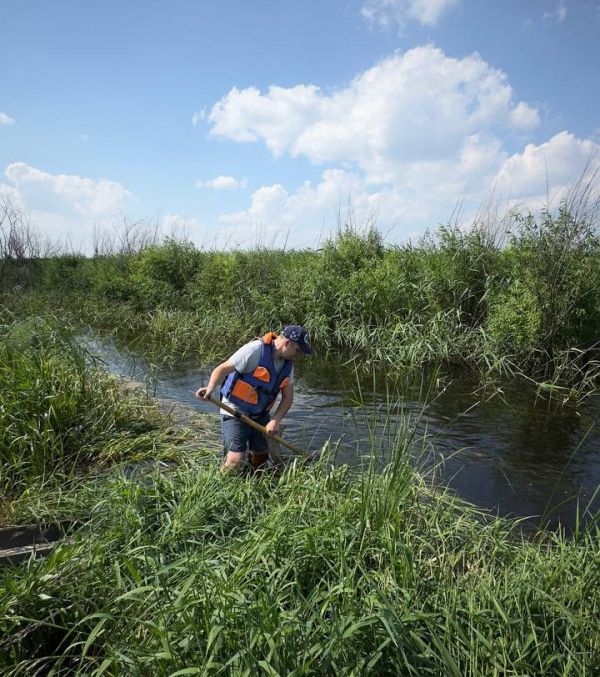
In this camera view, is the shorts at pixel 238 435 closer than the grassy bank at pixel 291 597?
No

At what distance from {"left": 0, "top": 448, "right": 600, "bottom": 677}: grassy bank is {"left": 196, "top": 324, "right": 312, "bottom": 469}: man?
126 centimetres

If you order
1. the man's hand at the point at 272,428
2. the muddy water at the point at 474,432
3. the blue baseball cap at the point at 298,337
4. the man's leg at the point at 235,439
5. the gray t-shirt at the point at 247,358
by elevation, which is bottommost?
the muddy water at the point at 474,432

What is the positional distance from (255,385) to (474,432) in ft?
11.9

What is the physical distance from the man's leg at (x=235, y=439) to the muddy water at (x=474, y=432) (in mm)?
595

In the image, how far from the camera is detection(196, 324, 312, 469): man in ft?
14.7

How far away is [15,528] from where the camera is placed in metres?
3.20

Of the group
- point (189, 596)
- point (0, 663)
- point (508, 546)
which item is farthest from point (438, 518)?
point (0, 663)

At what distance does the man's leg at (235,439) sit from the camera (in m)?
4.42

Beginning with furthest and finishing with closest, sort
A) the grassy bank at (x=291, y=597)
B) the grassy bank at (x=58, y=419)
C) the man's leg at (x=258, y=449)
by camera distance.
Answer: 1. the man's leg at (x=258, y=449)
2. the grassy bank at (x=58, y=419)
3. the grassy bank at (x=291, y=597)

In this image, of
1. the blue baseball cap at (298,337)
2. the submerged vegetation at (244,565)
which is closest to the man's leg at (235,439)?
the submerged vegetation at (244,565)

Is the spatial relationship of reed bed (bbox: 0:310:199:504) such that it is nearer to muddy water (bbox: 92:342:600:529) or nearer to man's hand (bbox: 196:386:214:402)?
man's hand (bbox: 196:386:214:402)

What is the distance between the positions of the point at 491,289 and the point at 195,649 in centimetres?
916

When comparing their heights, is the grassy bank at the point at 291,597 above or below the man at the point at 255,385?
below

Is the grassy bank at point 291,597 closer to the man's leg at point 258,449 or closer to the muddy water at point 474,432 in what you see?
the muddy water at point 474,432
